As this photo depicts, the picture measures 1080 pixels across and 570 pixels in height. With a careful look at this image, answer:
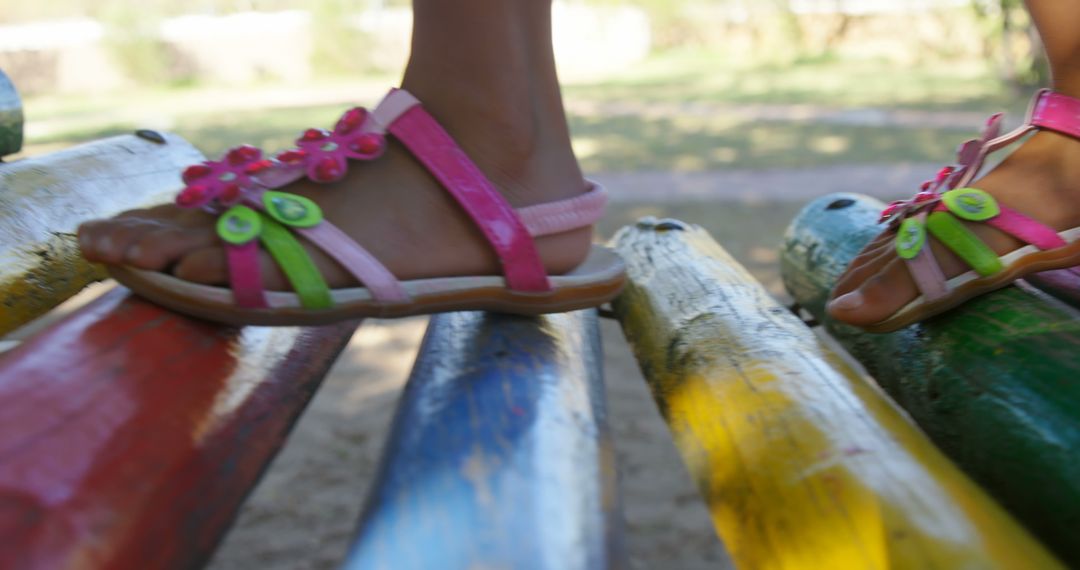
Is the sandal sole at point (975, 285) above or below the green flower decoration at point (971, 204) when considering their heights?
below

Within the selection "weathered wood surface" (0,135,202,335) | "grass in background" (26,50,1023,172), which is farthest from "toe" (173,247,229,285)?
"grass in background" (26,50,1023,172)

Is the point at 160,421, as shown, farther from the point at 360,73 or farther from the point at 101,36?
the point at 101,36

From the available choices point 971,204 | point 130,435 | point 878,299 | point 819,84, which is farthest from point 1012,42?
point 130,435

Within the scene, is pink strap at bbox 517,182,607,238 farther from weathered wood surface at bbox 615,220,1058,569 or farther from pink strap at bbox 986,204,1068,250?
pink strap at bbox 986,204,1068,250

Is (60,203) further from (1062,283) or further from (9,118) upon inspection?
(1062,283)

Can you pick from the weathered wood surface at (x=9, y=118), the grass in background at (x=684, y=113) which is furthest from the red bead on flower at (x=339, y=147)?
the grass in background at (x=684, y=113)

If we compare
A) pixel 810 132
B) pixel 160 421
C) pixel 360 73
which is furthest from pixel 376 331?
pixel 360 73

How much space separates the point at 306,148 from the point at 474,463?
1.49 ft

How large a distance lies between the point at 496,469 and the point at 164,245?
1.28 feet

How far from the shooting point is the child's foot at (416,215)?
858 mm

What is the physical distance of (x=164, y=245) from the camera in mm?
852

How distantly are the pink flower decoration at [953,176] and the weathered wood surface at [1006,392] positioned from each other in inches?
5.7

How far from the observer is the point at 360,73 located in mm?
14664

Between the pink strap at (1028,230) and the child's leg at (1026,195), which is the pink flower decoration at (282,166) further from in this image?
the pink strap at (1028,230)
